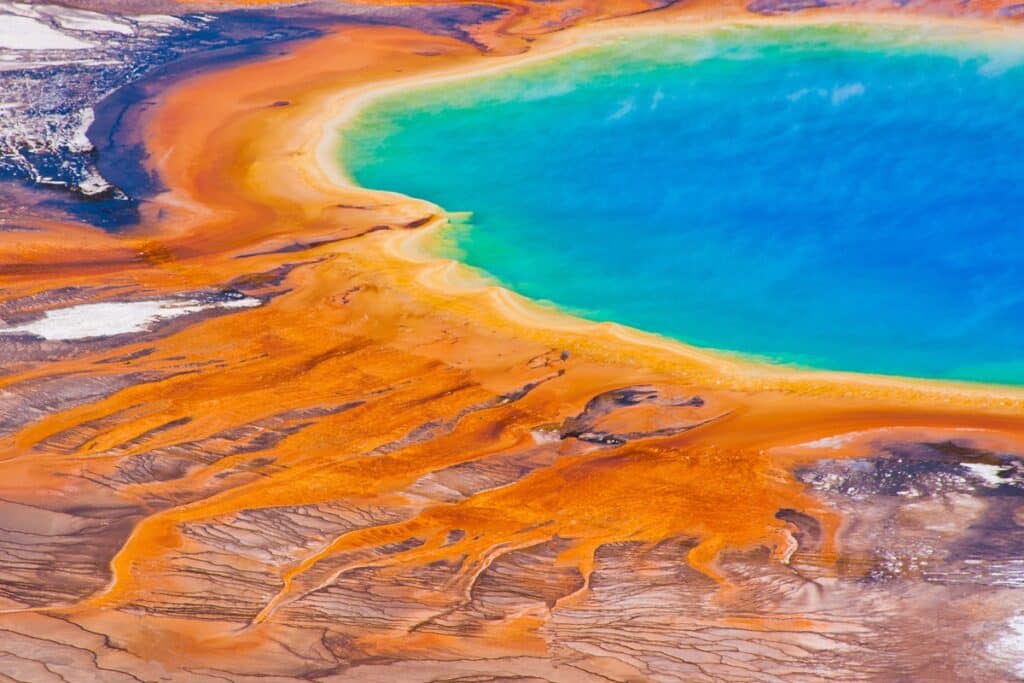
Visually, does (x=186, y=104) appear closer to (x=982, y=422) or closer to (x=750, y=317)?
(x=750, y=317)

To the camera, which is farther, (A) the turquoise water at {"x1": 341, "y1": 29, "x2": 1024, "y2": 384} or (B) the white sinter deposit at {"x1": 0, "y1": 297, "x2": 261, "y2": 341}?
(A) the turquoise water at {"x1": 341, "y1": 29, "x2": 1024, "y2": 384}

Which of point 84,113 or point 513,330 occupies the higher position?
point 84,113

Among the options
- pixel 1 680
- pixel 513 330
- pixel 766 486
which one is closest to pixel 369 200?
pixel 513 330

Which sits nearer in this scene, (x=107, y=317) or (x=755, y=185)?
(x=107, y=317)

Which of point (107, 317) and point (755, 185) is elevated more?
point (755, 185)

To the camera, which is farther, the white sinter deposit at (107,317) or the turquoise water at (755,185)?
the turquoise water at (755,185)

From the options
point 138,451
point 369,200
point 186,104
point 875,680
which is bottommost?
point 875,680

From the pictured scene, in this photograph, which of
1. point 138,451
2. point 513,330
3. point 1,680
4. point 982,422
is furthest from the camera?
point 513,330

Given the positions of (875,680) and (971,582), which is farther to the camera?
(971,582)
